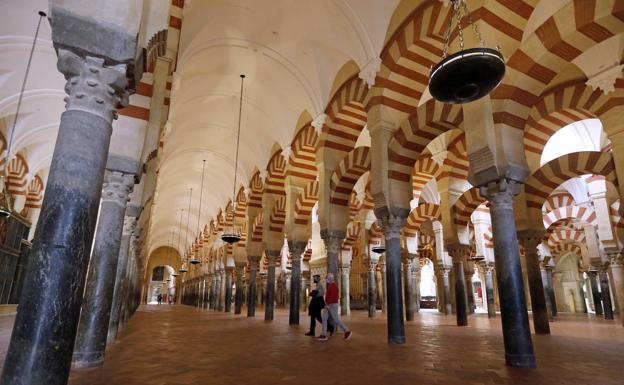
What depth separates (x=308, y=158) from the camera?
386 inches

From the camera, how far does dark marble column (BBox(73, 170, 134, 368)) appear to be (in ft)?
11.4

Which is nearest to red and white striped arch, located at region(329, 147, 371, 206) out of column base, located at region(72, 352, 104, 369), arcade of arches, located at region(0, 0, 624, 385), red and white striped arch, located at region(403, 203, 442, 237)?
arcade of arches, located at region(0, 0, 624, 385)

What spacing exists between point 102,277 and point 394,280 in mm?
3772

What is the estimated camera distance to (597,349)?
4.64 meters

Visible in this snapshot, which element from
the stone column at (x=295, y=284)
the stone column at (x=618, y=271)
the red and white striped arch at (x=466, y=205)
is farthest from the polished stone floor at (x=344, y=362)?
the stone column at (x=618, y=271)

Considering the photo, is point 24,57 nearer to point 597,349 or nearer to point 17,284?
point 17,284

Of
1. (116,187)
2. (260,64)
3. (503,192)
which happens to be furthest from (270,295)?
(503,192)

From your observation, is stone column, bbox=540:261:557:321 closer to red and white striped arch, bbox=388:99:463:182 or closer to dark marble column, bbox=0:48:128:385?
red and white striped arch, bbox=388:99:463:182

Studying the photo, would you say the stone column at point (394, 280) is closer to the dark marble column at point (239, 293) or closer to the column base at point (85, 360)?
the column base at point (85, 360)

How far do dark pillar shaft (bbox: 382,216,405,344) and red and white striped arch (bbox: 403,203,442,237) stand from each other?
5.57m

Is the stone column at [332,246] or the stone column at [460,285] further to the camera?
the stone column at [460,285]

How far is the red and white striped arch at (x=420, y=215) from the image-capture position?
36.8 feet

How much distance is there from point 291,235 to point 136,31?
741cm

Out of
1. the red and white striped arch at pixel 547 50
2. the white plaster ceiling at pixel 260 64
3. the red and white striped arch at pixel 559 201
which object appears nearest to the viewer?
the red and white striped arch at pixel 547 50
